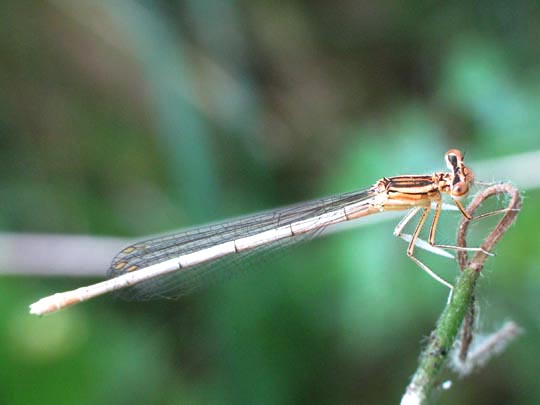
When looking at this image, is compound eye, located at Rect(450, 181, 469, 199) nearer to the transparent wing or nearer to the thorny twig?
the transparent wing

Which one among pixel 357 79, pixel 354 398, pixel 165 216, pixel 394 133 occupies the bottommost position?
pixel 354 398

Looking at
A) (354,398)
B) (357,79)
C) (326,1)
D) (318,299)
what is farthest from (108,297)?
(326,1)

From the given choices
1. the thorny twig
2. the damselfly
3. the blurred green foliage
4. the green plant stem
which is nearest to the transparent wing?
the damselfly

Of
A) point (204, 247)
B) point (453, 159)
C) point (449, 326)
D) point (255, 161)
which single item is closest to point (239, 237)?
point (204, 247)

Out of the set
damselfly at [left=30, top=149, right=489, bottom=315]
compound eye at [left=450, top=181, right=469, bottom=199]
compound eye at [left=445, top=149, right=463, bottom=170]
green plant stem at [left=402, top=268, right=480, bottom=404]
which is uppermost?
damselfly at [left=30, top=149, right=489, bottom=315]

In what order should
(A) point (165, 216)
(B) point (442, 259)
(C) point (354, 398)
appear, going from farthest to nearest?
(A) point (165, 216)
(C) point (354, 398)
(B) point (442, 259)

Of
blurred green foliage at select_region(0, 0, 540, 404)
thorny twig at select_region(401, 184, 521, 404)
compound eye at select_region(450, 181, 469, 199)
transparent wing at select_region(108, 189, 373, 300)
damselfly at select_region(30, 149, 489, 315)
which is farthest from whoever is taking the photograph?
blurred green foliage at select_region(0, 0, 540, 404)

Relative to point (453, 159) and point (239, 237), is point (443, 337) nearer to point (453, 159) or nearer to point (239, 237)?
point (453, 159)

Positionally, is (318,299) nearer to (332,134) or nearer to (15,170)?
(332,134)
